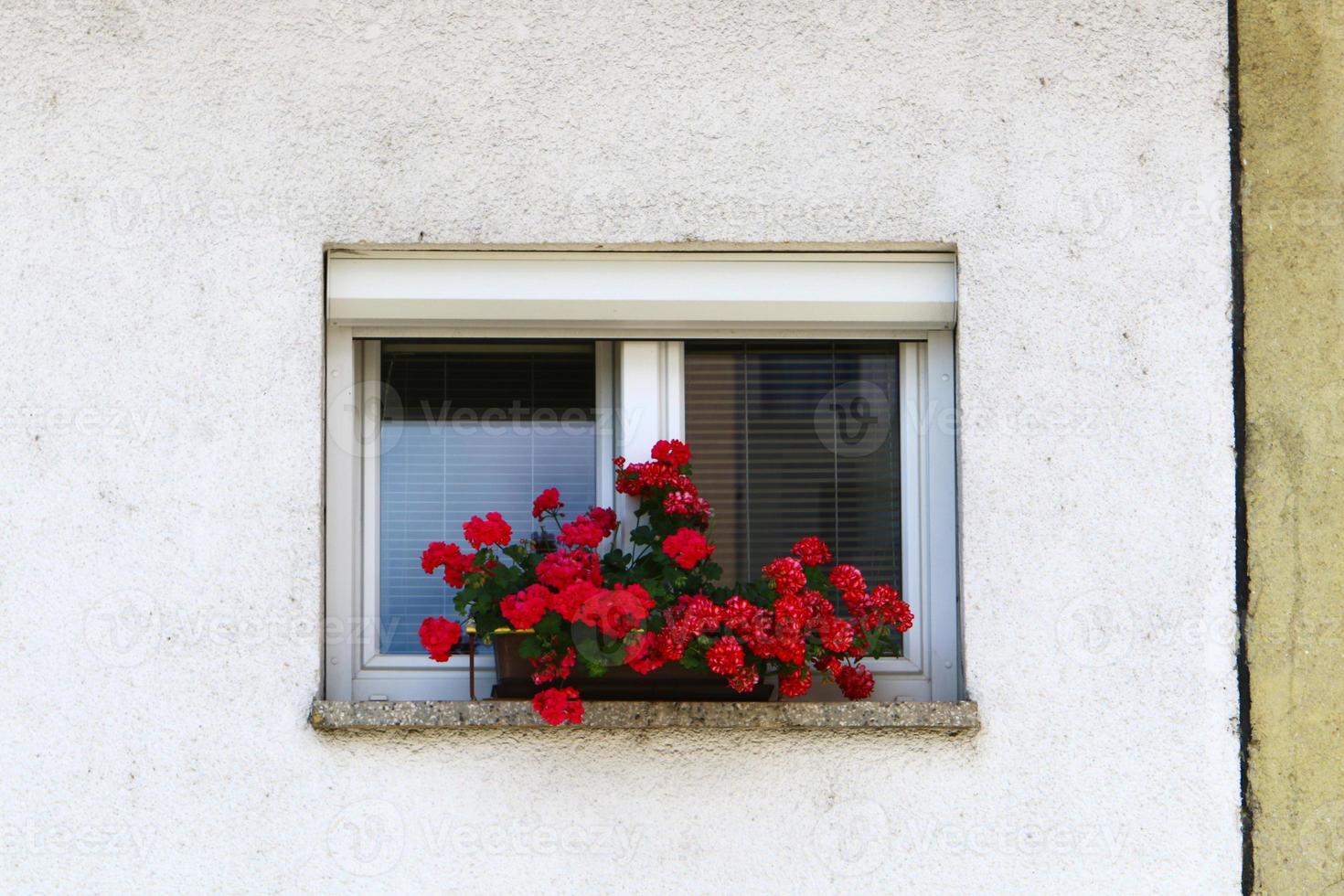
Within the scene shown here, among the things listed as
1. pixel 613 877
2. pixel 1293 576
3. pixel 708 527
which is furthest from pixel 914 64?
pixel 613 877

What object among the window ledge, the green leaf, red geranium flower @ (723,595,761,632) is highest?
red geranium flower @ (723,595,761,632)

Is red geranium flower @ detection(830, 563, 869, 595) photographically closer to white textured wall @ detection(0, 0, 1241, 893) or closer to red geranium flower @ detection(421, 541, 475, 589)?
white textured wall @ detection(0, 0, 1241, 893)

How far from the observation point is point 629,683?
305 centimetres

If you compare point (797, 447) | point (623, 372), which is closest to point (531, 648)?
point (623, 372)

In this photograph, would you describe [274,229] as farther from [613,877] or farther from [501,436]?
[613,877]

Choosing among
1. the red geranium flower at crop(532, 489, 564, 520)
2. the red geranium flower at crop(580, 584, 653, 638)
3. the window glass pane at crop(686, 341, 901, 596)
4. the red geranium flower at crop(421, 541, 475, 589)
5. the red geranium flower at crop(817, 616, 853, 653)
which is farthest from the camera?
the window glass pane at crop(686, 341, 901, 596)

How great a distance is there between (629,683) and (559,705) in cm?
32

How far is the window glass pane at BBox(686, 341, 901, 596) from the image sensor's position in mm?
3330

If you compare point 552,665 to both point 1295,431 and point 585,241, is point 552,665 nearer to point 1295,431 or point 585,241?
point 585,241

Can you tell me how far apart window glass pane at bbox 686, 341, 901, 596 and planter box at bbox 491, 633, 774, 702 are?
1.23ft

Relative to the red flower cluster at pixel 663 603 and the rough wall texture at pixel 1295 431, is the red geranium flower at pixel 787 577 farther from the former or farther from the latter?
the rough wall texture at pixel 1295 431

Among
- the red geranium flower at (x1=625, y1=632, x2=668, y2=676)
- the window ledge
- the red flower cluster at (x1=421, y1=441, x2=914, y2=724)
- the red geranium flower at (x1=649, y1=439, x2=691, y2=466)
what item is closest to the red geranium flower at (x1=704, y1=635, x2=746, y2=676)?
the red flower cluster at (x1=421, y1=441, x2=914, y2=724)

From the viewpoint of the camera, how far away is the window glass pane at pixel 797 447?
3330 millimetres

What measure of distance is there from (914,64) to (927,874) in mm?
2000
